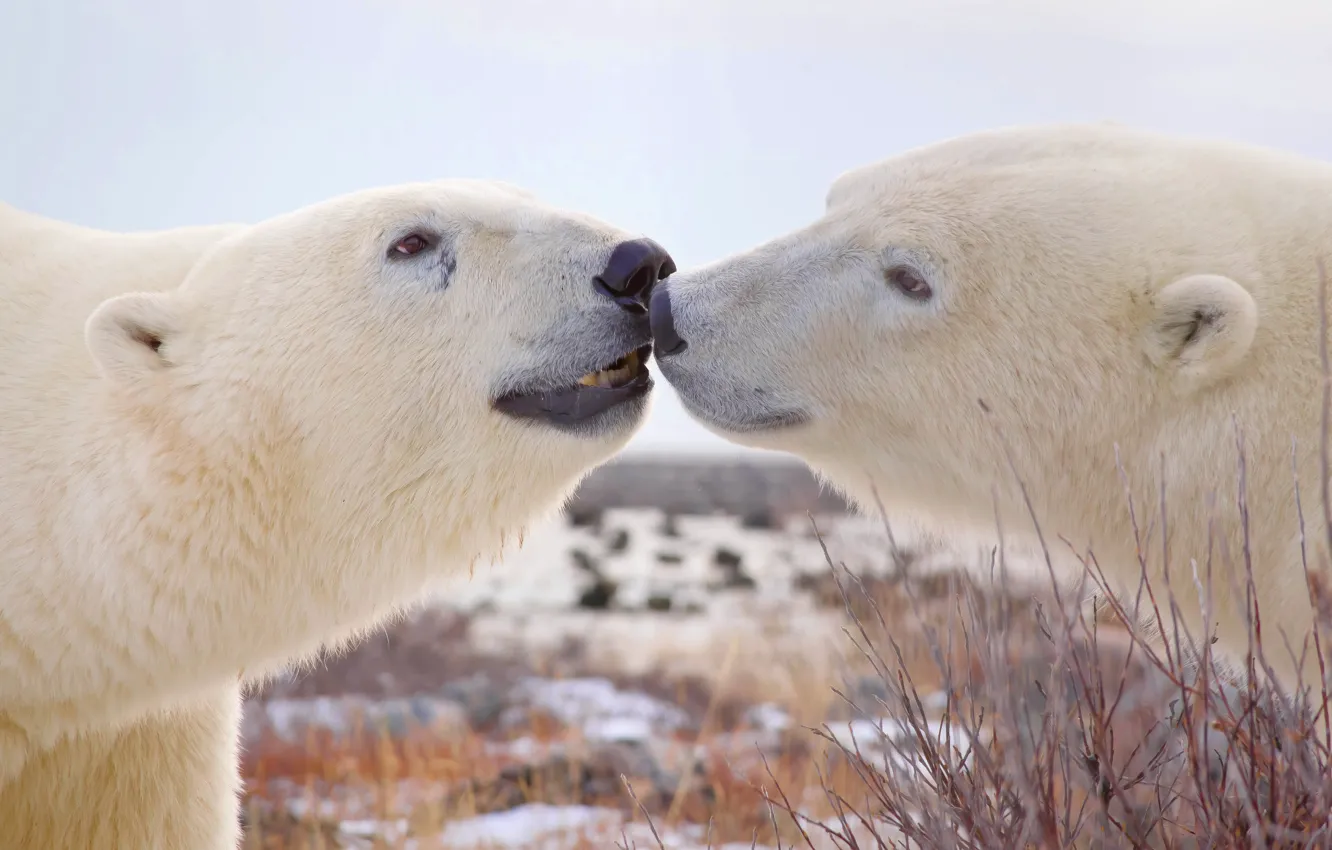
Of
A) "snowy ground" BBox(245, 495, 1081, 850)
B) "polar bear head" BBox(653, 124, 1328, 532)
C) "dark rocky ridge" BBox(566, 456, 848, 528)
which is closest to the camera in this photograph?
"polar bear head" BBox(653, 124, 1328, 532)

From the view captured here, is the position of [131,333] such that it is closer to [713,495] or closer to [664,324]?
[664,324]

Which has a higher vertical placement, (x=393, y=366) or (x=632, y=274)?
(x=632, y=274)

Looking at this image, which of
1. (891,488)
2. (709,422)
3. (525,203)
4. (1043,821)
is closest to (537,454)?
(709,422)

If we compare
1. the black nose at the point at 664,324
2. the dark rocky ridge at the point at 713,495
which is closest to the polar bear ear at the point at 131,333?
the black nose at the point at 664,324

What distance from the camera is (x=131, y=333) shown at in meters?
2.35

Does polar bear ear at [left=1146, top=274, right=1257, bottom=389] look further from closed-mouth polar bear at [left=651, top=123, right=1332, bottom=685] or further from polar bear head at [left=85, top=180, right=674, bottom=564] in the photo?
polar bear head at [left=85, top=180, right=674, bottom=564]

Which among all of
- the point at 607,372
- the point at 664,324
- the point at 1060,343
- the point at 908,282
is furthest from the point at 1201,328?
the point at 607,372

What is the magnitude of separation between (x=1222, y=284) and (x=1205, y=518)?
432mm

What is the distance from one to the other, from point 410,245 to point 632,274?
0.49 metres

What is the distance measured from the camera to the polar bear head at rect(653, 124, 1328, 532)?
216 cm

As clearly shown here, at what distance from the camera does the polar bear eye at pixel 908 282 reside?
234 cm

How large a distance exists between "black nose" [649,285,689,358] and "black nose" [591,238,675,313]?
1.3 inches

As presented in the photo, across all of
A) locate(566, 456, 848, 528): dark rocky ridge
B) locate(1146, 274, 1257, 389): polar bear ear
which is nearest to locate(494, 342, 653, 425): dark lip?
locate(1146, 274, 1257, 389): polar bear ear

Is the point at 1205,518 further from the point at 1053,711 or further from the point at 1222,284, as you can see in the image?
the point at 1053,711
